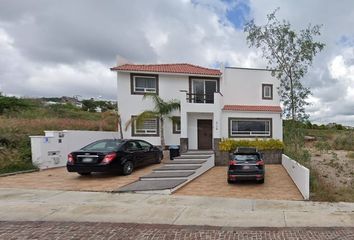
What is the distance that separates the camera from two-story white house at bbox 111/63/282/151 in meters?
19.5

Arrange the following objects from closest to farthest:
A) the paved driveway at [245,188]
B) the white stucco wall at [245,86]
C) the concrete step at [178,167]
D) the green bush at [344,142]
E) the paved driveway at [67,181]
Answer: the paved driveway at [245,188], the paved driveway at [67,181], the concrete step at [178,167], the white stucco wall at [245,86], the green bush at [344,142]

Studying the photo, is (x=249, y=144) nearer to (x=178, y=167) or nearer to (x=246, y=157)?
(x=178, y=167)

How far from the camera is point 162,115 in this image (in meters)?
19.8

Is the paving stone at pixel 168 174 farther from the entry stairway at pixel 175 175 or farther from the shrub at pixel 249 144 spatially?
the shrub at pixel 249 144

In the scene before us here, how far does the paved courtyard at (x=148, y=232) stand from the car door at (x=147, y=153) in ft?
27.9

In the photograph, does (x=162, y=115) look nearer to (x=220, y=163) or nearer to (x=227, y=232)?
(x=220, y=163)

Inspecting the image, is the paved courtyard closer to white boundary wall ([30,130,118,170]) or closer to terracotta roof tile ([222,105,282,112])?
white boundary wall ([30,130,118,170])

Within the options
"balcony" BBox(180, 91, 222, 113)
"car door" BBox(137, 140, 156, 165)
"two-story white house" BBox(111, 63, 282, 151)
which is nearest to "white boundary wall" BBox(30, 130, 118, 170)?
"two-story white house" BBox(111, 63, 282, 151)

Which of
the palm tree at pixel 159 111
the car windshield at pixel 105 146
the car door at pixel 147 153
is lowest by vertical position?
the car door at pixel 147 153

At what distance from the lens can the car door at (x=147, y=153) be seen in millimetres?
14930

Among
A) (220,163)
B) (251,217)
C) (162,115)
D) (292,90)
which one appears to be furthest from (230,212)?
(162,115)

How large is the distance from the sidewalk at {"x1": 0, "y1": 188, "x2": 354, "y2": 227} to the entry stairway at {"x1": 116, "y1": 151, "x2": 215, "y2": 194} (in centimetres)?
64

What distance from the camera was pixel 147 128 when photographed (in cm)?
2052

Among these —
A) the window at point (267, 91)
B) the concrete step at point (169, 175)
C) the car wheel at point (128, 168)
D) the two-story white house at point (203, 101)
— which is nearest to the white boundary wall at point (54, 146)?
the two-story white house at point (203, 101)
